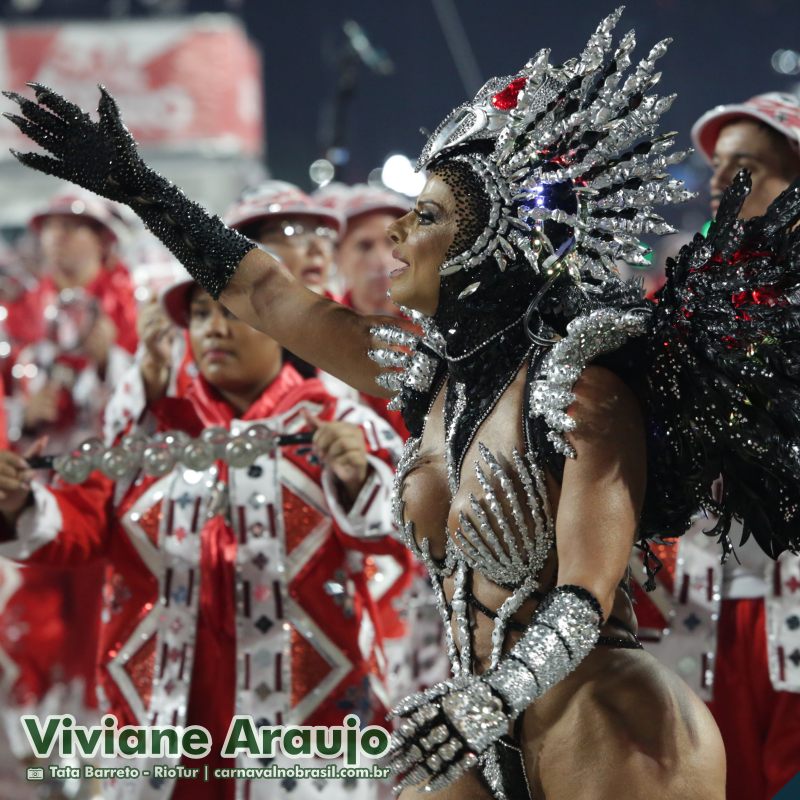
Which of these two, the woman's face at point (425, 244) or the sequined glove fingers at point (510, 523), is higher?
the woman's face at point (425, 244)

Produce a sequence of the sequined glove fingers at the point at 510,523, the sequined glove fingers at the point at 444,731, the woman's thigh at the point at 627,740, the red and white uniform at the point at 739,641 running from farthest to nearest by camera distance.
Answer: the red and white uniform at the point at 739,641 < the sequined glove fingers at the point at 510,523 < the woman's thigh at the point at 627,740 < the sequined glove fingers at the point at 444,731

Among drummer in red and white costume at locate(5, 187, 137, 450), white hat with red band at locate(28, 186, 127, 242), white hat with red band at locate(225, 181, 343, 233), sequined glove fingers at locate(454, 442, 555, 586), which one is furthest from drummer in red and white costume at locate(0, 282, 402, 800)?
white hat with red band at locate(28, 186, 127, 242)

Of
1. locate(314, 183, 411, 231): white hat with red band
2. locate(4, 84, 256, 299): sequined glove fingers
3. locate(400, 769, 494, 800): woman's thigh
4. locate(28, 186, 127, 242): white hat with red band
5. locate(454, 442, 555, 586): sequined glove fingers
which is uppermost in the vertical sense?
locate(28, 186, 127, 242): white hat with red band

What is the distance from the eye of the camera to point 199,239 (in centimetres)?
282

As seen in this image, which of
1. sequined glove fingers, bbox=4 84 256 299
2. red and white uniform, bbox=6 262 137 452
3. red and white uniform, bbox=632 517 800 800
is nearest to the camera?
sequined glove fingers, bbox=4 84 256 299

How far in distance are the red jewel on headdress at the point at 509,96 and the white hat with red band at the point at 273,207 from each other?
1.95 meters

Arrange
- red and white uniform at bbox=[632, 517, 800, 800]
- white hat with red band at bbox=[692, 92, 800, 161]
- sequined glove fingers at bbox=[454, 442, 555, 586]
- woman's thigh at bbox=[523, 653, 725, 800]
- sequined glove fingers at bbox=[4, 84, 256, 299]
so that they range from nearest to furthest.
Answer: woman's thigh at bbox=[523, 653, 725, 800] → sequined glove fingers at bbox=[454, 442, 555, 586] → sequined glove fingers at bbox=[4, 84, 256, 299] → red and white uniform at bbox=[632, 517, 800, 800] → white hat with red band at bbox=[692, 92, 800, 161]

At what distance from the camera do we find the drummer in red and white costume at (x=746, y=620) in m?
3.48

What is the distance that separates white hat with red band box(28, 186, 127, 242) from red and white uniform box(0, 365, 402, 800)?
2.85m

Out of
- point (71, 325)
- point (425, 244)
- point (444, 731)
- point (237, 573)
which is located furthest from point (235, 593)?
point (71, 325)

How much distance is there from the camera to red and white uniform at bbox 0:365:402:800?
3707 mm

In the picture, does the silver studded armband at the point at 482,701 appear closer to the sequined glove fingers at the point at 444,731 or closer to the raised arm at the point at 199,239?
the sequined glove fingers at the point at 444,731

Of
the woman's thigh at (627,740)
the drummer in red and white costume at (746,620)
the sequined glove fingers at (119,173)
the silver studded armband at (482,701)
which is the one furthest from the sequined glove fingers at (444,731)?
the drummer in red and white costume at (746,620)

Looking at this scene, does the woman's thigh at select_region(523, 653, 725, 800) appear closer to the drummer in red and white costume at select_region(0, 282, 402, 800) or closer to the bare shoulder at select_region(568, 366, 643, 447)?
the bare shoulder at select_region(568, 366, 643, 447)
